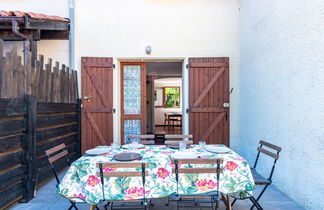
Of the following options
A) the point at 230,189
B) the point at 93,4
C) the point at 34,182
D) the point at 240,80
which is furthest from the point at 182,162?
the point at 93,4

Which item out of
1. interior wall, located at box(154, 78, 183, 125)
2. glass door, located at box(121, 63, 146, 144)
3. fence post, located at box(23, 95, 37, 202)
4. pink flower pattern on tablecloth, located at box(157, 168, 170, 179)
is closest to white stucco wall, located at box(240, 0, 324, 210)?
pink flower pattern on tablecloth, located at box(157, 168, 170, 179)

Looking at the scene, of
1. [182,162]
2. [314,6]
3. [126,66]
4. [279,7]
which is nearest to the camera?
[182,162]

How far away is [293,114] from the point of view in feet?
8.22

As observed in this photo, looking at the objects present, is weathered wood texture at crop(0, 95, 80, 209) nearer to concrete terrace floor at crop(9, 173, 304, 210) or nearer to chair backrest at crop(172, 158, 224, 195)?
concrete terrace floor at crop(9, 173, 304, 210)

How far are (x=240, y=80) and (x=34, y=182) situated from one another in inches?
166

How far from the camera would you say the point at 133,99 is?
4.49m

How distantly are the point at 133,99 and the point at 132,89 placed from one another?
240 millimetres

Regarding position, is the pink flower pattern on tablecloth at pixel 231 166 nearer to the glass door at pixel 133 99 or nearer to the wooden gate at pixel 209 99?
the wooden gate at pixel 209 99

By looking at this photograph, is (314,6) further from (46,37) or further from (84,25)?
(46,37)

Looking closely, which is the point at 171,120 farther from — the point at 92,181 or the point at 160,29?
the point at 92,181

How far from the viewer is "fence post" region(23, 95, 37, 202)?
2465mm

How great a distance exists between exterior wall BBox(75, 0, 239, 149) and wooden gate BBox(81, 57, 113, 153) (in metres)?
0.19

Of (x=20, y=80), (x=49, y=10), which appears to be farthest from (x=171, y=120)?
(x=20, y=80)

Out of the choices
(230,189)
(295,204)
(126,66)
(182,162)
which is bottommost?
(295,204)
